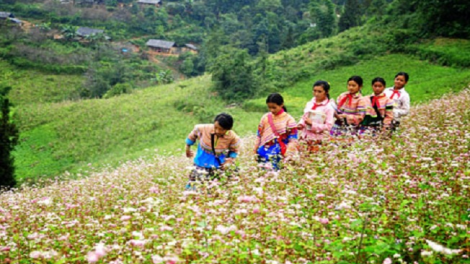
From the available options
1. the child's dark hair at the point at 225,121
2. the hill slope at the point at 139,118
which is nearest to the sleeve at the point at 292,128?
the child's dark hair at the point at 225,121

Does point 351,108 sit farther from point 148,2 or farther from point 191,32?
point 148,2

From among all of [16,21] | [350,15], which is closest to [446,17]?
[350,15]

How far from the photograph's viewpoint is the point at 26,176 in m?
19.3

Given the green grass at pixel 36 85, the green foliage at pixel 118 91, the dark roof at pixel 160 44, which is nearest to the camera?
the green foliage at pixel 118 91

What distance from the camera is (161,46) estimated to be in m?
64.6

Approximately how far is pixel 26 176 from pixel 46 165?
2.10 metres

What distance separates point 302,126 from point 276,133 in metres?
0.61

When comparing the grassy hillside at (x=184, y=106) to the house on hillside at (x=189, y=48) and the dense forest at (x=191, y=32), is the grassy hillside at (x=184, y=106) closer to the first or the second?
the dense forest at (x=191, y=32)

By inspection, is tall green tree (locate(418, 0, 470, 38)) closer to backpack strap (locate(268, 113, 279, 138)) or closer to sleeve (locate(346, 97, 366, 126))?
sleeve (locate(346, 97, 366, 126))

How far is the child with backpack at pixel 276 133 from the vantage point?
471 cm

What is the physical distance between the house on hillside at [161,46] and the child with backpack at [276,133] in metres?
62.7

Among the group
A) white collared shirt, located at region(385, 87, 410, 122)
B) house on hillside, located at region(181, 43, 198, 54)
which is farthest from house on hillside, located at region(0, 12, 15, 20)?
white collared shirt, located at region(385, 87, 410, 122)

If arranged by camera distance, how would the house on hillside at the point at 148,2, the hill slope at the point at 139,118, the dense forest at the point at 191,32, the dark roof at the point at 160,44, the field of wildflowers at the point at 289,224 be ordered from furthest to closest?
1. the house on hillside at the point at 148,2
2. the dark roof at the point at 160,44
3. the dense forest at the point at 191,32
4. the hill slope at the point at 139,118
5. the field of wildflowers at the point at 289,224

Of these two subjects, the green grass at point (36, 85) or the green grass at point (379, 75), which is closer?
the green grass at point (379, 75)
